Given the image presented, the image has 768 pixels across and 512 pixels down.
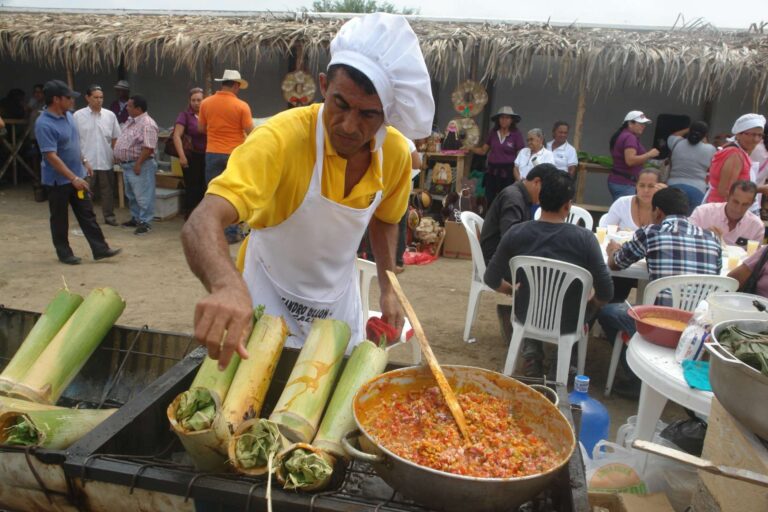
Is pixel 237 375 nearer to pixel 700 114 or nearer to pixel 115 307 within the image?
pixel 115 307

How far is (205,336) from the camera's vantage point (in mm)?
1197

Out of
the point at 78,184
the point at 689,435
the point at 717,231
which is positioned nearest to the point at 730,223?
the point at 717,231

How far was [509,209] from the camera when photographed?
4742 millimetres

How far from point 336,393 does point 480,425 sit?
15.1 inches

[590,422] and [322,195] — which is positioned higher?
[322,195]

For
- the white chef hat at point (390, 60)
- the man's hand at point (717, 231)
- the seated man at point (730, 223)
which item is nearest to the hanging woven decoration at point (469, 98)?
the seated man at point (730, 223)

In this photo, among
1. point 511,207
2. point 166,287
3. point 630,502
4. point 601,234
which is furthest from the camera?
point 166,287

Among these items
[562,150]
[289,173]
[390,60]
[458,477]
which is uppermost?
[390,60]

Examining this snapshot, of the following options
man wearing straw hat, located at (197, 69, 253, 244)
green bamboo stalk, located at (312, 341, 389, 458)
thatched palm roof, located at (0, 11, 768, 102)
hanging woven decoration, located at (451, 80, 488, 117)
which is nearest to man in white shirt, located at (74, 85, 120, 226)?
thatched palm roof, located at (0, 11, 768, 102)

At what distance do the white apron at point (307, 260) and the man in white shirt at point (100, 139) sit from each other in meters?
7.55

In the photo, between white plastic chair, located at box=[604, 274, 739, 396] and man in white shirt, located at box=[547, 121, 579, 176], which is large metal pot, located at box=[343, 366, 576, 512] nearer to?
white plastic chair, located at box=[604, 274, 739, 396]

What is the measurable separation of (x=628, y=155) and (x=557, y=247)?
4808mm

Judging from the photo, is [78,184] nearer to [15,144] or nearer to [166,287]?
[166,287]

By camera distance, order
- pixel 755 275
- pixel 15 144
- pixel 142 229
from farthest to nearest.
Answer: pixel 15 144, pixel 142 229, pixel 755 275
